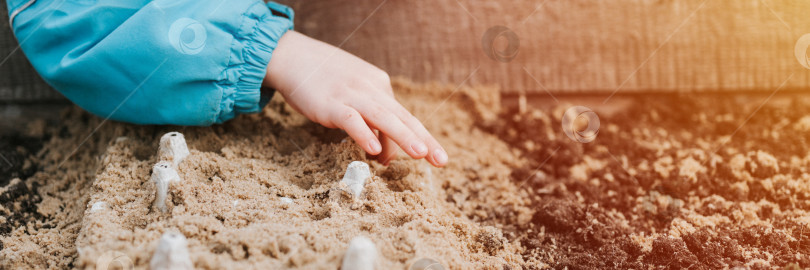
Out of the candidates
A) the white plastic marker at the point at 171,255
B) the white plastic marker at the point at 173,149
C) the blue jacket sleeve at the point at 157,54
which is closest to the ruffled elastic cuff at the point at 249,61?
the blue jacket sleeve at the point at 157,54

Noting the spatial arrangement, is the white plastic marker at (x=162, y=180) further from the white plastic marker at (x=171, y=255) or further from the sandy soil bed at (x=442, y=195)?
the white plastic marker at (x=171, y=255)

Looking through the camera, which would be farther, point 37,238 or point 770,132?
point 770,132

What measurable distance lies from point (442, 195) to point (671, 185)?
483mm

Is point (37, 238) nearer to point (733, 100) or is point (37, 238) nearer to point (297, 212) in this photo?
point (297, 212)

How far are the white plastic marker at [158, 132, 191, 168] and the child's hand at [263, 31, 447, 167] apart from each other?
0.78 feet

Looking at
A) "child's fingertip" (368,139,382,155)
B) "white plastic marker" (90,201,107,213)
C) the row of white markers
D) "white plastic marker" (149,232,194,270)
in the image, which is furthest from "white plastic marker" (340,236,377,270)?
"white plastic marker" (90,201,107,213)

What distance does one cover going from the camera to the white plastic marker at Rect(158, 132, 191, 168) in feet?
3.02

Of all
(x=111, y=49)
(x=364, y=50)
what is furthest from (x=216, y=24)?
(x=364, y=50)

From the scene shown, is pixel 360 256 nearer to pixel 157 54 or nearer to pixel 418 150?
pixel 418 150

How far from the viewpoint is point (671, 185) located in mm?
1136

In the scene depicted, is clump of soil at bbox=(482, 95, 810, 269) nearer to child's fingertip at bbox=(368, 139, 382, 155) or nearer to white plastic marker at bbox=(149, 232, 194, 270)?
child's fingertip at bbox=(368, 139, 382, 155)

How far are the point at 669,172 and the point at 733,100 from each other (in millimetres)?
505

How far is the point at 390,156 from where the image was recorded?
1.06 m

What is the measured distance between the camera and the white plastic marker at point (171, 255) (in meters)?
0.65
